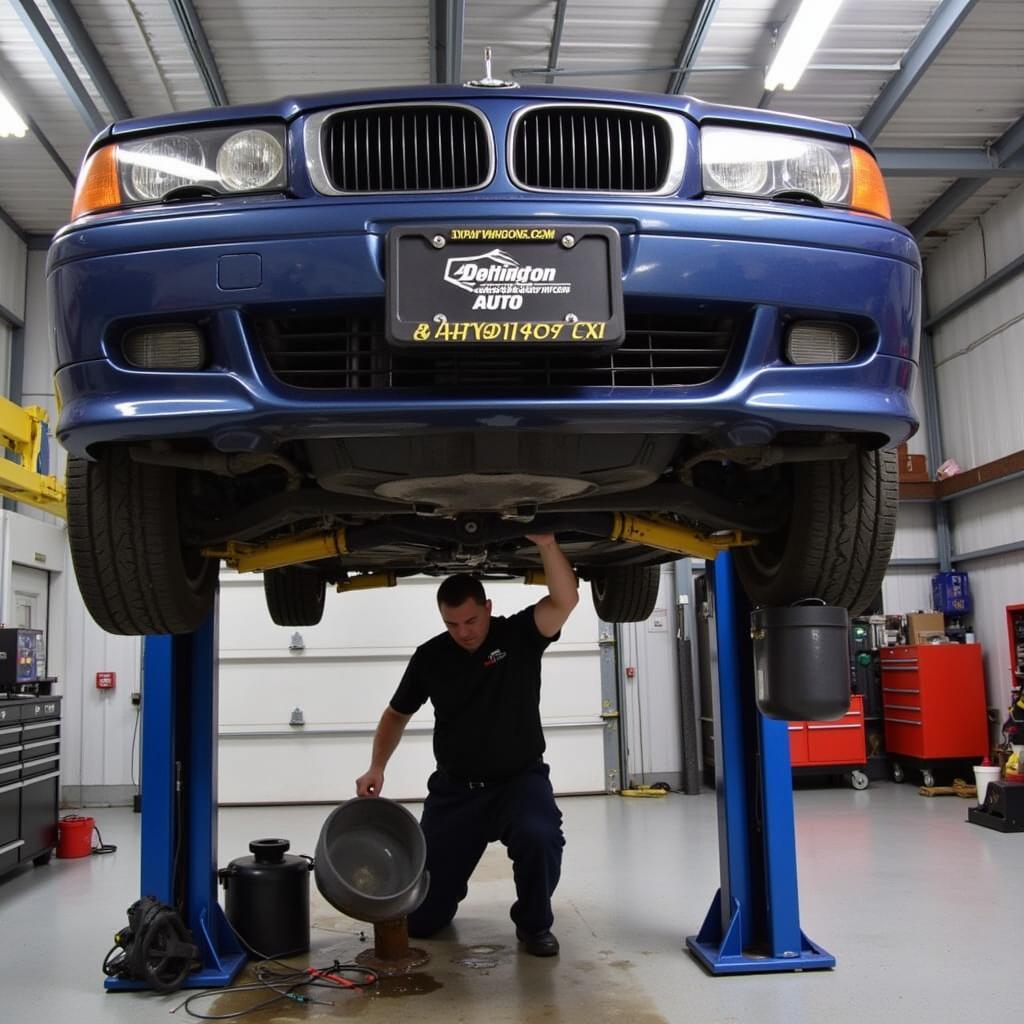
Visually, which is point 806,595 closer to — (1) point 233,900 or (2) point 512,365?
(2) point 512,365

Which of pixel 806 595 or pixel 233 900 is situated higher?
pixel 806 595

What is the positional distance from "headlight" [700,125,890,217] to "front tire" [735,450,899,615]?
52cm

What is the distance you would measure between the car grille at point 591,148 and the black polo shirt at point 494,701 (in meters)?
1.80

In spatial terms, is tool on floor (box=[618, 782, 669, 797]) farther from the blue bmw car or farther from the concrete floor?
the blue bmw car

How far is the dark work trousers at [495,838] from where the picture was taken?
3.12 meters

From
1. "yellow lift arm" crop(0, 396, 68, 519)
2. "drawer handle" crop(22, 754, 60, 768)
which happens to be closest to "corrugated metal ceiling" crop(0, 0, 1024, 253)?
"yellow lift arm" crop(0, 396, 68, 519)

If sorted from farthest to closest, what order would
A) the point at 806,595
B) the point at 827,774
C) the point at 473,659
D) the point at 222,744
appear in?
the point at 827,774, the point at 222,744, the point at 473,659, the point at 806,595

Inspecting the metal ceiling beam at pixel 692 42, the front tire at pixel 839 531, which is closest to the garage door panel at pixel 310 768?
the metal ceiling beam at pixel 692 42

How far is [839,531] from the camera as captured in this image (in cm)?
200

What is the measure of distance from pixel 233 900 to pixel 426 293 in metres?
2.47

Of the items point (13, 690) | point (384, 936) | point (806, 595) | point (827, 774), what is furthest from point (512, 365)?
point (827, 774)

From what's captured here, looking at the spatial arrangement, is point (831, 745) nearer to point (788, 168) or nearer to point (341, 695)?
point (341, 695)

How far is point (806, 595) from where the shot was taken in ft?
7.12

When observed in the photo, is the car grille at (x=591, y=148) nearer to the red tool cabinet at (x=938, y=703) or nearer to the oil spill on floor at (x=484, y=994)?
the oil spill on floor at (x=484, y=994)
